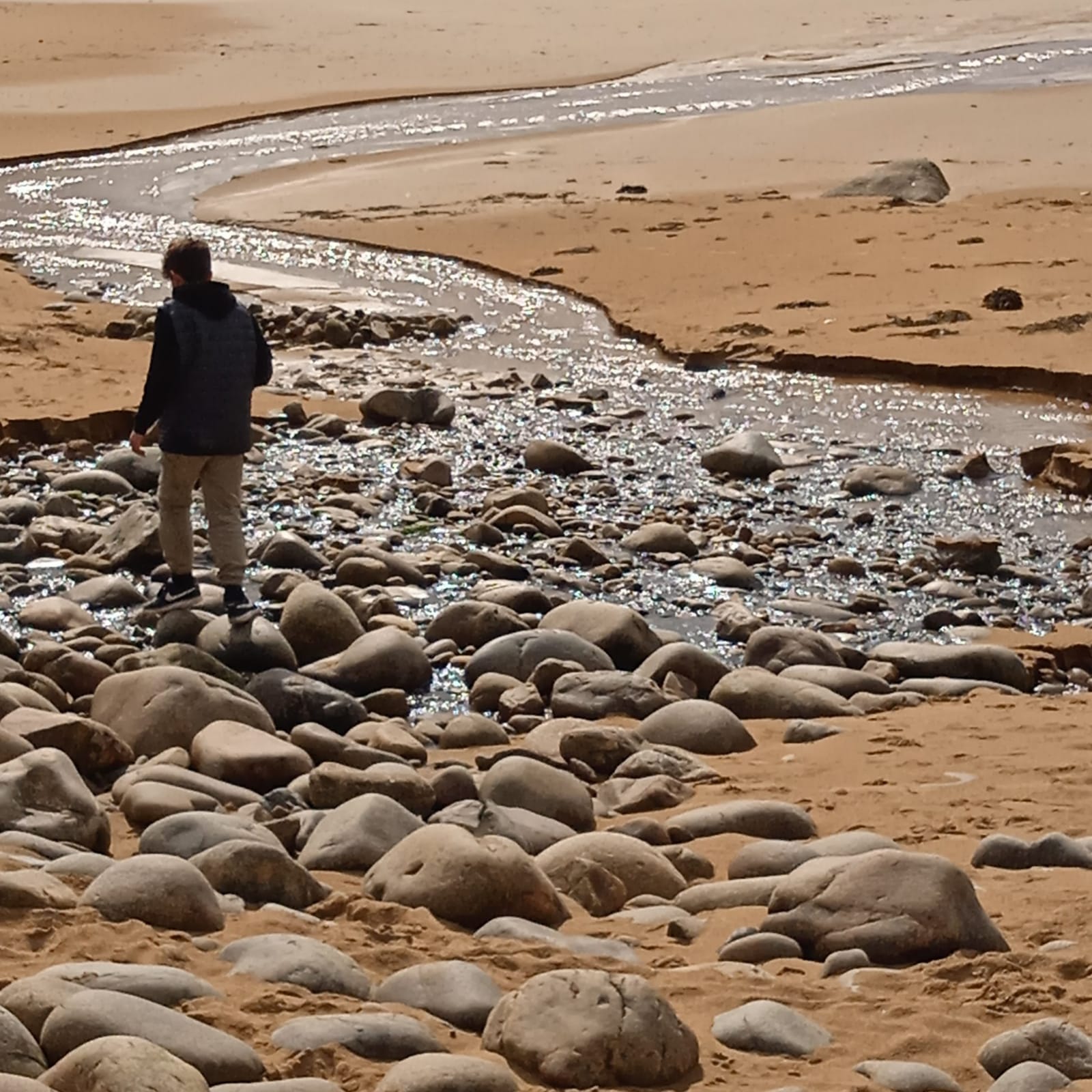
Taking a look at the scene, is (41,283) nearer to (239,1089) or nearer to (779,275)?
(779,275)

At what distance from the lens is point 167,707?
602cm

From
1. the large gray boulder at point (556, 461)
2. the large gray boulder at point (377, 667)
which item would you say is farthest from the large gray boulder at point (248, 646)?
the large gray boulder at point (556, 461)

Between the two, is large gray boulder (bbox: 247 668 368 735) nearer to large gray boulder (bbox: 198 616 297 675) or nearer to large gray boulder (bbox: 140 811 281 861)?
large gray boulder (bbox: 198 616 297 675)

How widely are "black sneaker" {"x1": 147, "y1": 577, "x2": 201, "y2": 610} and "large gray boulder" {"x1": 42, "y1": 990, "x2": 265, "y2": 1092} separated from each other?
425 centimetres

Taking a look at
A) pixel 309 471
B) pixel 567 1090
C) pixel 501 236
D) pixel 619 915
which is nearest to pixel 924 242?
pixel 501 236

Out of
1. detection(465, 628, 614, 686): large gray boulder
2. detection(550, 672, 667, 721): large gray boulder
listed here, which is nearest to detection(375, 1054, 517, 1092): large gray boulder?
detection(550, 672, 667, 721): large gray boulder

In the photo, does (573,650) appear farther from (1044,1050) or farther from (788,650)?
(1044,1050)

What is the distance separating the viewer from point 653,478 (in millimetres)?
10078

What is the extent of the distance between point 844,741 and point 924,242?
376 inches

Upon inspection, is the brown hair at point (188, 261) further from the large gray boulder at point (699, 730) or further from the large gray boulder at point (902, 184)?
the large gray boulder at point (902, 184)

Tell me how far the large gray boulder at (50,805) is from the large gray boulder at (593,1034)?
1567mm

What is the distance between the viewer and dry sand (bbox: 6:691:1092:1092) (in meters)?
3.77

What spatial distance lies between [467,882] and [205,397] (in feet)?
10.6

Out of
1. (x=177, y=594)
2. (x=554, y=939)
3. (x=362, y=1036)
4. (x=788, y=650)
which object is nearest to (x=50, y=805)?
(x=554, y=939)
